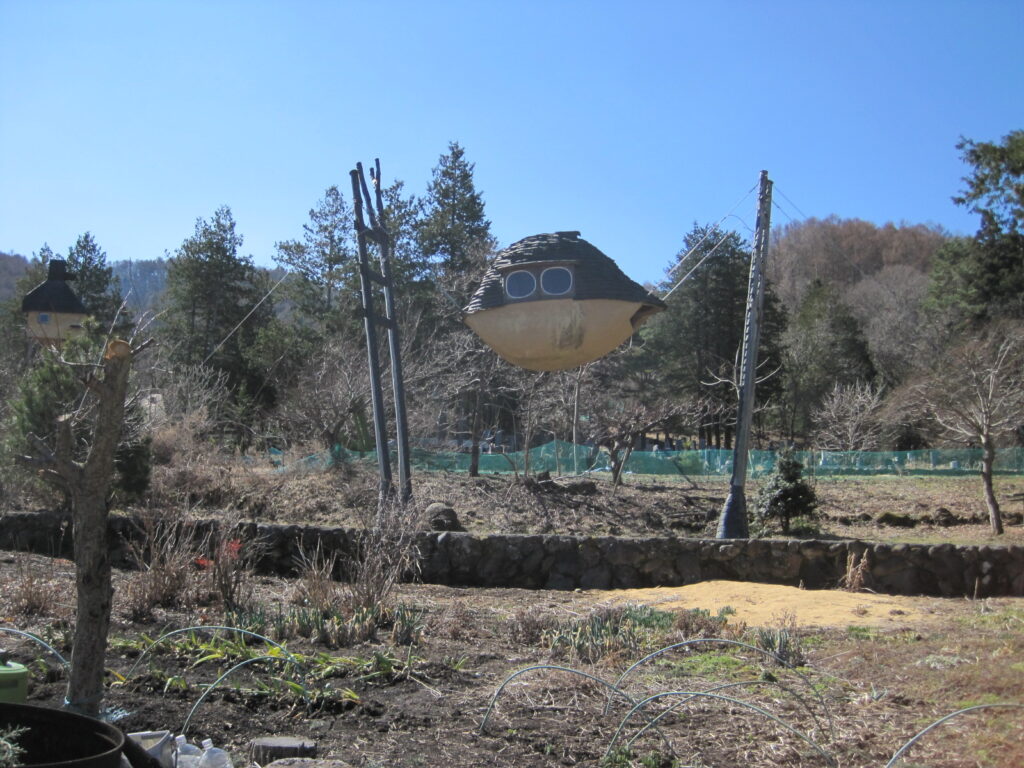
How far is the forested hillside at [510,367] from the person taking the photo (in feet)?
86.2

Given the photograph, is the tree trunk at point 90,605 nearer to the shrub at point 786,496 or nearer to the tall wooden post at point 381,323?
the tall wooden post at point 381,323

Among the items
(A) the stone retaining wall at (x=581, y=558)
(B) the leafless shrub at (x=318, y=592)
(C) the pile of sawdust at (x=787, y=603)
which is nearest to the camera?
(B) the leafless shrub at (x=318, y=592)

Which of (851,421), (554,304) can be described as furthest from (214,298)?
(554,304)

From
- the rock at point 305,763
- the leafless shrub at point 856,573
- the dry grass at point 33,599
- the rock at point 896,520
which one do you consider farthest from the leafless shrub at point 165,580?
the rock at point 896,520

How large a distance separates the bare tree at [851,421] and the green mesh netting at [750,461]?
2.32 m

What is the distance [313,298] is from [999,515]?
91.6 ft

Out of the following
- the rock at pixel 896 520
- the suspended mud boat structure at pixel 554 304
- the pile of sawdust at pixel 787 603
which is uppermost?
the suspended mud boat structure at pixel 554 304

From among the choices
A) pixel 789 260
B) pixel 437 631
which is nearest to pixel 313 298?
pixel 437 631

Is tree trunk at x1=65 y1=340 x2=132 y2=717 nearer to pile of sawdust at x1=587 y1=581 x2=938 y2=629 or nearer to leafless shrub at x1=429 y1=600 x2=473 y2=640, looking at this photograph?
leafless shrub at x1=429 y1=600 x2=473 y2=640

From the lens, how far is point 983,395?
21.3 metres

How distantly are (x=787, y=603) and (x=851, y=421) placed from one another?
97.4 ft

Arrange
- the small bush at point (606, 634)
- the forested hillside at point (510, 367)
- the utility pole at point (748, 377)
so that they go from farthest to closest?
the forested hillside at point (510, 367) < the utility pole at point (748, 377) < the small bush at point (606, 634)

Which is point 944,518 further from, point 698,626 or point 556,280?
point 556,280

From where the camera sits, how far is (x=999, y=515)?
20.2 metres
